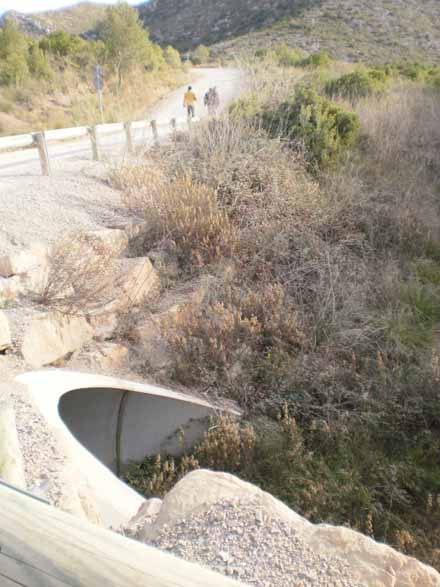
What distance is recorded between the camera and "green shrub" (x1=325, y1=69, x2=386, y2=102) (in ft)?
43.1

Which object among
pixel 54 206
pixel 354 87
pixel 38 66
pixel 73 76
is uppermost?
pixel 38 66

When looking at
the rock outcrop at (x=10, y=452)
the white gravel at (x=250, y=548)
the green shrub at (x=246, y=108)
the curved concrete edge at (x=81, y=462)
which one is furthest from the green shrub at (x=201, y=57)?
the white gravel at (x=250, y=548)

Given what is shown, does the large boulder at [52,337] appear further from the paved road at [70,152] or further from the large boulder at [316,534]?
the paved road at [70,152]

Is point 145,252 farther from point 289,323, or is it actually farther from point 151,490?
point 151,490

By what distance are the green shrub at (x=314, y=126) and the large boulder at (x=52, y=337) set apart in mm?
5041

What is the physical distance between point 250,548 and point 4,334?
2.52m

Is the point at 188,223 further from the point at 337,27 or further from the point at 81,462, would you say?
the point at 337,27

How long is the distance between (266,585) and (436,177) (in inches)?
352

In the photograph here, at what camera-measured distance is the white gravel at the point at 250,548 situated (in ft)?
6.42

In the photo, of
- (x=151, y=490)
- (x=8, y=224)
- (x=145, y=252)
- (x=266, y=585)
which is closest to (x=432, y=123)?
(x=145, y=252)

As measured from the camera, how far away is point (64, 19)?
289ft

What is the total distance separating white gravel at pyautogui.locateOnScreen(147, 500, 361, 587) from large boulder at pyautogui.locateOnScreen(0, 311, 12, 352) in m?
2.14

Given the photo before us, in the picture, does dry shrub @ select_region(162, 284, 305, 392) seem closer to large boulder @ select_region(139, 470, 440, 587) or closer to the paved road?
large boulder @ select_region(139, 470, 440, 587)

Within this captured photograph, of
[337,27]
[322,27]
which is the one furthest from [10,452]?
[322,27]
